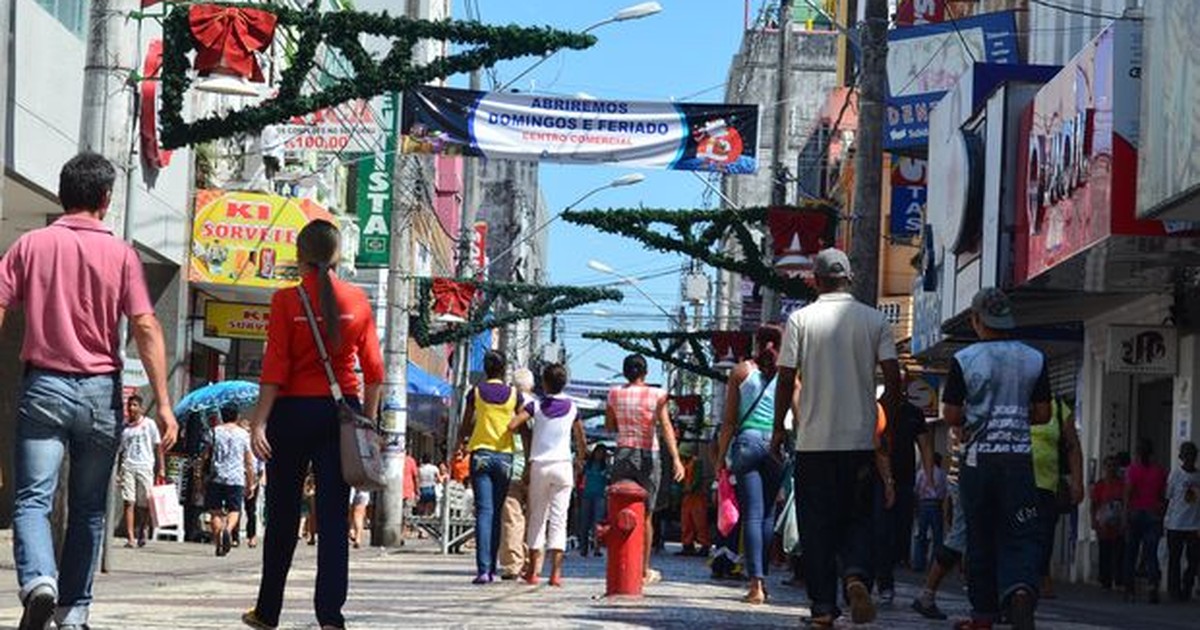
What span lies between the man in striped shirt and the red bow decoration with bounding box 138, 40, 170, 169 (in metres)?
12.0

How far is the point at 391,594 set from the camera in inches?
627

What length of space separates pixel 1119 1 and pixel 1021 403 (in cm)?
1831

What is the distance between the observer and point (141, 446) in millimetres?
27734

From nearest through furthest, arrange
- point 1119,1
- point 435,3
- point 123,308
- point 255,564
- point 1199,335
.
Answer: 1. point 123,308
2. point 255,564
3. point 1199,335
4. point 1119,1
5. point 435,3

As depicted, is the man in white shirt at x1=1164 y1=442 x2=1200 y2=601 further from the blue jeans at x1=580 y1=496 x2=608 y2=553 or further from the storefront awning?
the storefront awning

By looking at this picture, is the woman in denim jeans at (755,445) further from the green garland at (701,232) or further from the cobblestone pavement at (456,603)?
the green garland at (701,232)

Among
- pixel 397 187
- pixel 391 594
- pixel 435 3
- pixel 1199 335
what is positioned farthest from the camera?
pixel 435 3

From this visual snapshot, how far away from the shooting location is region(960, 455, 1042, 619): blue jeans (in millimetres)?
11914

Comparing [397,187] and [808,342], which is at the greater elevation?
[397,187]

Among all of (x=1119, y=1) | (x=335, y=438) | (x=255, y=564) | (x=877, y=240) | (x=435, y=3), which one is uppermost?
(x=435, y=3)

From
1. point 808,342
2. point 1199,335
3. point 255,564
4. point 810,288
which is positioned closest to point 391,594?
point 808,342

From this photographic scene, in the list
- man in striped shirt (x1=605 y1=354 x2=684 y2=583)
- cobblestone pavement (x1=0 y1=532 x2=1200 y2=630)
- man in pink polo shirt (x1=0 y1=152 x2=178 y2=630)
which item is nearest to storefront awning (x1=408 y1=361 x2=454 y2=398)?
cobblestone pavement (x1=0 y1=532 x2=1200 y2=630)

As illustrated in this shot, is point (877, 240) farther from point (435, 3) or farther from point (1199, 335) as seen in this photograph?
point (435, 3)

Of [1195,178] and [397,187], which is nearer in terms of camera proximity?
[1195,178]
